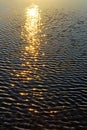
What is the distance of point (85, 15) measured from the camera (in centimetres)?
7869

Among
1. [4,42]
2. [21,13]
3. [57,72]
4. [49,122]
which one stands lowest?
[49,122]

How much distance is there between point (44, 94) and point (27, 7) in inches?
2615

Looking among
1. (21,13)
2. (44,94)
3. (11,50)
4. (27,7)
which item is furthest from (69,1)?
(44,94)

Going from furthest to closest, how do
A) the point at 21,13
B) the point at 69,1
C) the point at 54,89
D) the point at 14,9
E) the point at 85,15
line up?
the point at 69,1 < the point at 14,9 < the point at 21,13 < the point at 85,15 < the point at 54,89

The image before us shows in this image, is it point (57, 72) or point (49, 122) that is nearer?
point (49, 122)

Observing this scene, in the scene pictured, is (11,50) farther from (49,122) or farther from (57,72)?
(49,122)

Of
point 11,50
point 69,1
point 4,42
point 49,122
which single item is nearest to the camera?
point 49,122

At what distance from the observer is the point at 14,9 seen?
9169cm

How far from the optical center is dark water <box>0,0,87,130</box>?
28797mm

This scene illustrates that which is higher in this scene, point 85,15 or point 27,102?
point 85,15

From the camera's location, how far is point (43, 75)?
39.3m

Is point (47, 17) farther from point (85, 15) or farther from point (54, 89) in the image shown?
point (54, 89)

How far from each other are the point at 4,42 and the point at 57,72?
17786mm

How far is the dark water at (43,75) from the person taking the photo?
28797mm
